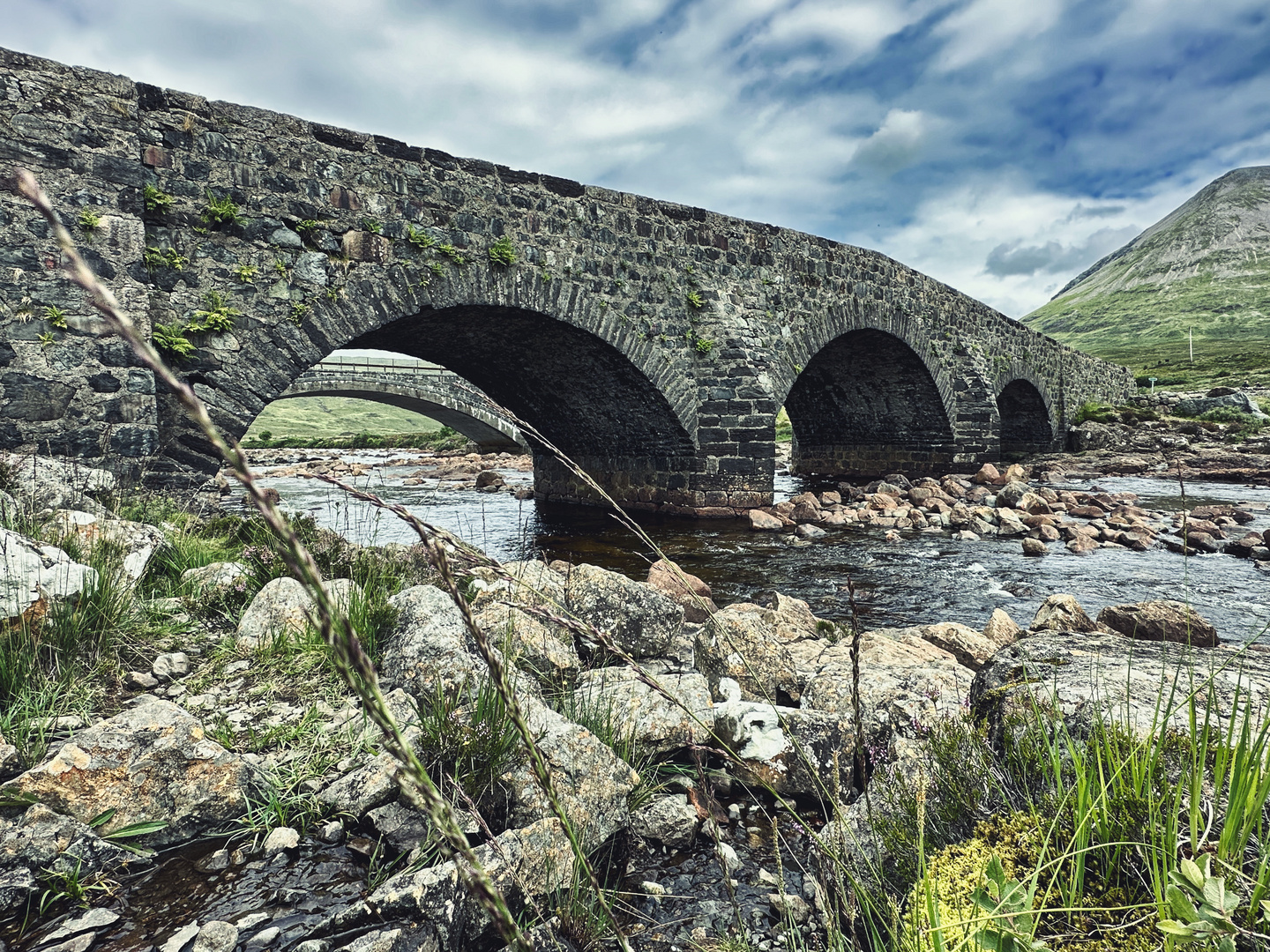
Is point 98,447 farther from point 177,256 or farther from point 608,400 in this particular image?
point 608,400

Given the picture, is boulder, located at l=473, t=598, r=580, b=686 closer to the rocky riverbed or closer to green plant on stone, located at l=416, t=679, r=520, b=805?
the rocky riverbed

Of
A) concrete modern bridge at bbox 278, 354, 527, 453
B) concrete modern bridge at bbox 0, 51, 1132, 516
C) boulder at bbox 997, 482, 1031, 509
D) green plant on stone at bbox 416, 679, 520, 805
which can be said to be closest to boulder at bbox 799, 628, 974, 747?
green plant on stone at bbox 416, 679, 520, 805

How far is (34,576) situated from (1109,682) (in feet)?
12.5

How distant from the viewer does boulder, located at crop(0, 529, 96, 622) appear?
8.17ft

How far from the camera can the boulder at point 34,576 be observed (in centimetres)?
249

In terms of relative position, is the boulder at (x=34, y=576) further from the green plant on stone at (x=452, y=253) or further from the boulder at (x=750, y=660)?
the green plant on stone at (x=452, y=253)

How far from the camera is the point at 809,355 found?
12328 mm

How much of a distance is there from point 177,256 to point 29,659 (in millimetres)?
5365

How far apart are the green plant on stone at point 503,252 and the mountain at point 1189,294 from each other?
178 ft

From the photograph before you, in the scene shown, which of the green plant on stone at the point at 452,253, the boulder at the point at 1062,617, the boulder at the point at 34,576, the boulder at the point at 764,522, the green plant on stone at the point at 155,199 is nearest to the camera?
the boulder at the point at 34,576

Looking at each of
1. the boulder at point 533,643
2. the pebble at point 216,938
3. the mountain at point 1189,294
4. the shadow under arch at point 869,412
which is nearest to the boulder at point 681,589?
the boulder at point 533,643

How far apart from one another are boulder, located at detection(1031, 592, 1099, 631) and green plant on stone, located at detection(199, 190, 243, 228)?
801 cm

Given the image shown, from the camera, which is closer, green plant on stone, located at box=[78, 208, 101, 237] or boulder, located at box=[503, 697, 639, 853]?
boulder, located at box=[503, 697, 639, 853]

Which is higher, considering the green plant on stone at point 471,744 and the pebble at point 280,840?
the green plant on stone at point 471,744
